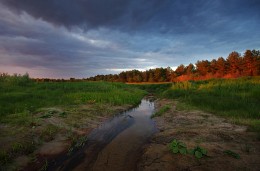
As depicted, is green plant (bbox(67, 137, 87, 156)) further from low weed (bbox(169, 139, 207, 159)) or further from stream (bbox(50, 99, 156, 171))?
low weed (bbox(169, 139, 207, 159))

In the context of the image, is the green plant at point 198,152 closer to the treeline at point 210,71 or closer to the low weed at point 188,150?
the low weed at point 188,150

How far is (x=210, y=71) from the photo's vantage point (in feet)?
224

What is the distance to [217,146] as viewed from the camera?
16.6ft

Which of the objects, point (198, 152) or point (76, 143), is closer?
point (198, 152)

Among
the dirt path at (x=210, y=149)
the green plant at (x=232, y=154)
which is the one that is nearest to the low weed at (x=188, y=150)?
the dirt path at (x=210, y=149)

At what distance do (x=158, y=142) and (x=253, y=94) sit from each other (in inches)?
383

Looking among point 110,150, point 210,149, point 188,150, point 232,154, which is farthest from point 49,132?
point 232,154

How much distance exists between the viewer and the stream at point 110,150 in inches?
181

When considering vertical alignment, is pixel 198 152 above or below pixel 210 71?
below

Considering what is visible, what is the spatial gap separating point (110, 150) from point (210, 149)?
302 cm

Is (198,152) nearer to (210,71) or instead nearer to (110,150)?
(110,150)

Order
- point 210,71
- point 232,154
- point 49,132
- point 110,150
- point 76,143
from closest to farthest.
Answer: point 232,154
point 110,150
point 76,143
point 49,132
point 210,71

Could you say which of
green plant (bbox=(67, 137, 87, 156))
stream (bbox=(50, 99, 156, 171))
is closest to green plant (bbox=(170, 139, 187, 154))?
stream (bbox=(50, 99, 156, 171))

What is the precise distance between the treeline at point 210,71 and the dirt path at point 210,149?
88.3ft
